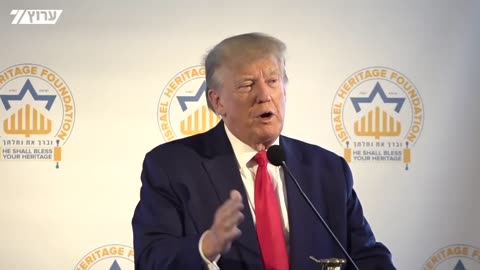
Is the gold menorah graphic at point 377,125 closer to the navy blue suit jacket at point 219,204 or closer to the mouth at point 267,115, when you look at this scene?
the navy blue suit jacket at point 219,204

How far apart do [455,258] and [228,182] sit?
186 cm

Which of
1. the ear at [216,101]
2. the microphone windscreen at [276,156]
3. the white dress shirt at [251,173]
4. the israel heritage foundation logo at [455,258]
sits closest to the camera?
the microphone windscreen at [276,156]

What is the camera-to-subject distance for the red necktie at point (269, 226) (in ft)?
6.35

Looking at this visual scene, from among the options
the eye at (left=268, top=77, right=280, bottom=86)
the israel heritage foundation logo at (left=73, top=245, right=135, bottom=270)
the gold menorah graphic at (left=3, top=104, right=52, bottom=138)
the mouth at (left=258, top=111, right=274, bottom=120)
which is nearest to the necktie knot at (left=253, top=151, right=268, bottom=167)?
the mouth at (left=258, top=111, right=274, bottom=120)

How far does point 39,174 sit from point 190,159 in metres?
1.60

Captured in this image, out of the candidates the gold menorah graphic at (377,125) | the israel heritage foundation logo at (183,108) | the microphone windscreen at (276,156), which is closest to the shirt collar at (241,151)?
the microphone windscreen at (276,156)

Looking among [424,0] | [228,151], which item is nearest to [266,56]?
[228,151]

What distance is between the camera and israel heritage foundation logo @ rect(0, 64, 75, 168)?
3.40 meters

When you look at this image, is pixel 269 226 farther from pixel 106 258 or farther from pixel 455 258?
pixel 455 258

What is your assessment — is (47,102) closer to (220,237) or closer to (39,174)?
(39,174)

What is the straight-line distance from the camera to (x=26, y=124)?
3.42 meters

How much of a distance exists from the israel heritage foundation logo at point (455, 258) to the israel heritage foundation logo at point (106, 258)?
1598mm

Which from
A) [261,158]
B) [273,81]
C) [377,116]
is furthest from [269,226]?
[377,116]

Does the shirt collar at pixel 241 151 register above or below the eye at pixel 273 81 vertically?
below
